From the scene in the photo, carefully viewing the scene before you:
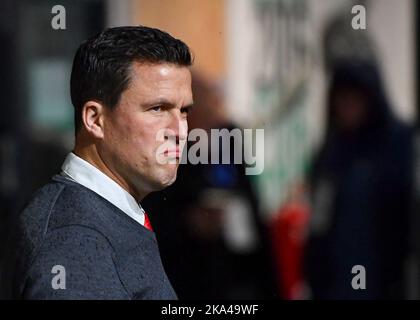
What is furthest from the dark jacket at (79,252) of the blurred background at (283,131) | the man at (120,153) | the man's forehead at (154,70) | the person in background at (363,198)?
the person in background at (363,198)

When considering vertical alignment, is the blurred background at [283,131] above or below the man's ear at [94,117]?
below

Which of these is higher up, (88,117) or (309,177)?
(88,117)

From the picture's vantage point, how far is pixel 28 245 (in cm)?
210

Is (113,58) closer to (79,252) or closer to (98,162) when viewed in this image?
(98,162)

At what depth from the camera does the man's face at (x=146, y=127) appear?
2.17 m

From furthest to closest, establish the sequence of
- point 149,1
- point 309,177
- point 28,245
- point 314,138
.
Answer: point 314,138 < point 309,177 < point 149,1 < point 28,245

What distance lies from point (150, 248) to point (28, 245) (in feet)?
0.80

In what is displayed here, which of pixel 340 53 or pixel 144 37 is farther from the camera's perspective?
pixel 340 53

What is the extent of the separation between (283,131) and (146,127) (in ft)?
14.3

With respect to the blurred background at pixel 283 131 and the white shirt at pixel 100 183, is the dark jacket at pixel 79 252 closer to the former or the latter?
the white shirt at pixel 100 183

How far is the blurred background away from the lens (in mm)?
4840

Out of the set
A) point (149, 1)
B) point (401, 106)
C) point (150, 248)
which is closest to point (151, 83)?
point (150, 248)

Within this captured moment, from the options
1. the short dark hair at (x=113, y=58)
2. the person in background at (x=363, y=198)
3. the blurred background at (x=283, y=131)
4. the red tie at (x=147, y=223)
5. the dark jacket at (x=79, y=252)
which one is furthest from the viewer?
the person in background at (x=363, y=198)

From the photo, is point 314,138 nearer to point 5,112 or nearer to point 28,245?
point 5,112
